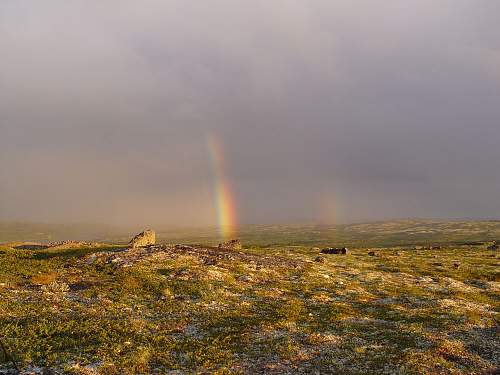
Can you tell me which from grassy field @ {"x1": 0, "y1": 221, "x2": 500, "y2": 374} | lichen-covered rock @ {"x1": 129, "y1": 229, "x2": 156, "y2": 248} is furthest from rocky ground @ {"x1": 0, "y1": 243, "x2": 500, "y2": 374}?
lichen-covered rock @ {"x1": 129, "y1": 229, "x2": 156, "y2": 248}

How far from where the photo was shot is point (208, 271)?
4525 cm

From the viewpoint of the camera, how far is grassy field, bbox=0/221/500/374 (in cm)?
2170

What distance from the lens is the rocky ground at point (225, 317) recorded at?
21688 mm

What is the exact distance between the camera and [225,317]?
30672mm

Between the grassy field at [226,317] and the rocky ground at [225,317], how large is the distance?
107mm

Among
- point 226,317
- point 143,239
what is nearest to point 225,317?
point 226,317

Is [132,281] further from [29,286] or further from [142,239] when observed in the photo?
[142,239]

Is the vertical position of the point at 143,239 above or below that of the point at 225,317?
above

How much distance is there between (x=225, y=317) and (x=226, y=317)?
75 millimetres

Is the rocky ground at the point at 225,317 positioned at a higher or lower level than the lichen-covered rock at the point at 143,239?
lower

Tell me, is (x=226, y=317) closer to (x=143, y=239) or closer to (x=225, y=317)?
(x=225, y=317)

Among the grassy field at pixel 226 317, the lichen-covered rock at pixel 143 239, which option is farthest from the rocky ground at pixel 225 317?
the lichen-covered rock at pixel 143 239

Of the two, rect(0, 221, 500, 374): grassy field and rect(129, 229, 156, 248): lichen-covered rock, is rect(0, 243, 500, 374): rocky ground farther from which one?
rect(129, 229, 156, 248): lichen-covered rock

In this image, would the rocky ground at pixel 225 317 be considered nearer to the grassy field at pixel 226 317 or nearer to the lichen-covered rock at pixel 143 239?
the grassy field at pixel 226 317
